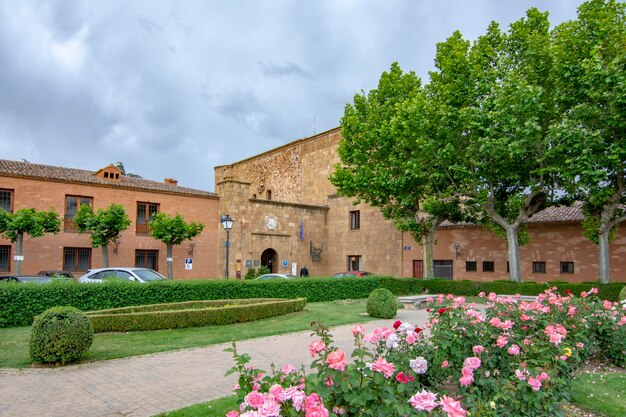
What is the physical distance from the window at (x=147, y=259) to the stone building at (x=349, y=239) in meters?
3.97

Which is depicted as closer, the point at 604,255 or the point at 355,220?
the point at 604,255

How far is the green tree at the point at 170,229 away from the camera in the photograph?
985 inches

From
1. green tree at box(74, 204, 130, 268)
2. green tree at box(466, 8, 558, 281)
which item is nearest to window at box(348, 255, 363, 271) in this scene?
green tree at box(466, 8, 558, 281)

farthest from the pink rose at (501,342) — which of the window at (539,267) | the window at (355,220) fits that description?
the window at (355,220)

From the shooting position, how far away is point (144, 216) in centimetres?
2703

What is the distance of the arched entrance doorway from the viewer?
3062 cm

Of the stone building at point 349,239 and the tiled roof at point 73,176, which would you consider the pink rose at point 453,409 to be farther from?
the tiled roof at point 73,176

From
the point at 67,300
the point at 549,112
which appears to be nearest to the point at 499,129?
the point at 549,112

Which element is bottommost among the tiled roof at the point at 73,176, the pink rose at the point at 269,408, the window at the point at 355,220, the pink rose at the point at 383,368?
the pink rose at the point at 269,408

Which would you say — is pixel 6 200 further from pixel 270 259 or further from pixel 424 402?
pixel 424 402

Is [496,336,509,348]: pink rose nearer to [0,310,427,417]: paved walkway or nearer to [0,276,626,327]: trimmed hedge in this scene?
[0,310,427,417]: paved walkway

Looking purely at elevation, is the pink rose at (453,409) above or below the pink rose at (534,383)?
above

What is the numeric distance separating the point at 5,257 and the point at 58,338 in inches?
726

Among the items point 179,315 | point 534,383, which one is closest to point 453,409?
point 534,383
